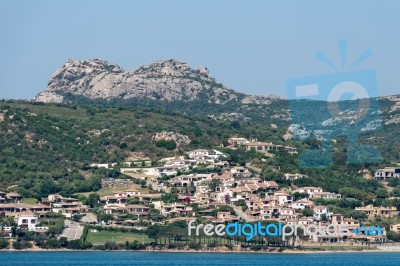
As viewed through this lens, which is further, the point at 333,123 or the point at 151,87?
the point at 151,87

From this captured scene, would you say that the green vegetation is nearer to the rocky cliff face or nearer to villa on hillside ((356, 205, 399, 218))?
villa on hillside ((356, 205, 399, 218))

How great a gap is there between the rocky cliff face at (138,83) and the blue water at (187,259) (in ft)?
226

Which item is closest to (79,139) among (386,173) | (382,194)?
(386,173)

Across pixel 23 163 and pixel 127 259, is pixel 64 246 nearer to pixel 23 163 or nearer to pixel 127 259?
pixel 127 259

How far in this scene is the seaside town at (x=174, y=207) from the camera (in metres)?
75.5

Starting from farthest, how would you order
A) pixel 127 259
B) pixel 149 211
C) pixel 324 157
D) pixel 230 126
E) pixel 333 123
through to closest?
1. pixel 333 123
2. pixel 230 126
3. pixel 324 157
4. pixel 149 211
5. pixel 127 259

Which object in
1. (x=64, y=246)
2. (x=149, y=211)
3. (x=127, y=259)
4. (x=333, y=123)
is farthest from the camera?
(x=333, y=123)

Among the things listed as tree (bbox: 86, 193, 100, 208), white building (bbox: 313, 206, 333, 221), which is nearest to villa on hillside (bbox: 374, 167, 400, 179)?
white building (bbox: 313, 206, 333, 221)

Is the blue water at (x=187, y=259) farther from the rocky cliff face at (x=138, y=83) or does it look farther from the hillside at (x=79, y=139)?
the rocky cliff face at (x=138, y=83)

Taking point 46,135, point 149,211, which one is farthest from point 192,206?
point 46,135

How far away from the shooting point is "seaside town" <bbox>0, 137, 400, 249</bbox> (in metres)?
75.5

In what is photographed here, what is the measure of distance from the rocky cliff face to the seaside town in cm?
4608

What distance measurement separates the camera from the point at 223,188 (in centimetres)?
8775

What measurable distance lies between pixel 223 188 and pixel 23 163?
46.7ft
